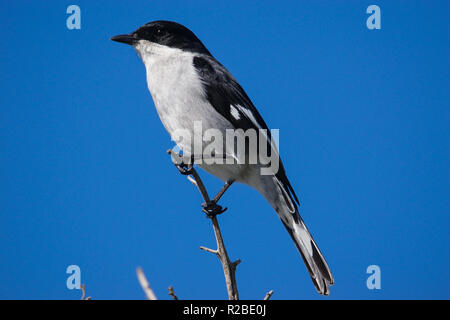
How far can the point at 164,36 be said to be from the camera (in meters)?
5.66

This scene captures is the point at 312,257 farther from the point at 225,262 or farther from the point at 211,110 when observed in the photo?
the point at 211,110

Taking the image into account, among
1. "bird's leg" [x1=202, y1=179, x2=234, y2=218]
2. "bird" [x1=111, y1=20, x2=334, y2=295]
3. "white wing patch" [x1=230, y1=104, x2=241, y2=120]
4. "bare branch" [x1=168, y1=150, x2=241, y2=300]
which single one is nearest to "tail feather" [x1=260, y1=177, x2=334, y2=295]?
"bird" [x1=111, y1=20, x2=334, y2=295]

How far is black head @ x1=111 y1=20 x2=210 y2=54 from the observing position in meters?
5.63

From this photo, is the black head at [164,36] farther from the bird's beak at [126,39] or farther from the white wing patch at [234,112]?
the white wing patch at [234,112]

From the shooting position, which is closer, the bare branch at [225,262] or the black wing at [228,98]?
the bare branch at [225,262]

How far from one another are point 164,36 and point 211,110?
1172 mm

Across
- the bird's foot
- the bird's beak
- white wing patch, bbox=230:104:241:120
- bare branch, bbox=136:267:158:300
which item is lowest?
bare branch, bbox=136:267:158:300

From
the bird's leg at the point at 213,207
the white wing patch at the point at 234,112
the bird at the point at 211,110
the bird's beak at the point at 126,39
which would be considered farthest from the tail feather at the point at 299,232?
the bird's beak at the point at 126,39

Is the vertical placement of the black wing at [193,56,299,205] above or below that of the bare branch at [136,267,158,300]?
above

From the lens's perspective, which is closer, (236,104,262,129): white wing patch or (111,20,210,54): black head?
(236,104,262,129): white wing patch

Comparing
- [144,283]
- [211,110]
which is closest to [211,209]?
[211,110]

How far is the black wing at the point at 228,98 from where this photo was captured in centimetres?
525

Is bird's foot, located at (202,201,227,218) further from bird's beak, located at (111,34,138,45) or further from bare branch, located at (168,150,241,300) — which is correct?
bird's beak, located at (111,34,138,45)
